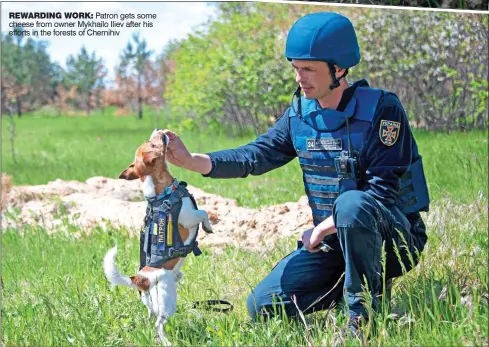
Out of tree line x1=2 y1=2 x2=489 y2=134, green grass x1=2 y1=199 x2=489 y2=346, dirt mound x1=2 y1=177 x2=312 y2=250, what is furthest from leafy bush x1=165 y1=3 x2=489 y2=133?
green grass x1=2 y1=199 x2=489 y2=346

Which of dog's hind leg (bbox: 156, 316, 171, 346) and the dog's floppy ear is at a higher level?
the dog's floppy ear

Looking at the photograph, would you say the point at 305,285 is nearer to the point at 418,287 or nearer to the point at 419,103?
the point at 418,287

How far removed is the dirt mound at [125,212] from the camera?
4.66m

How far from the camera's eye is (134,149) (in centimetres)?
650

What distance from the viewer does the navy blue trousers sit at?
3.02 meters

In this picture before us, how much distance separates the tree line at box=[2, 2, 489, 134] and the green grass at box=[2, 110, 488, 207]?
0.23 meters

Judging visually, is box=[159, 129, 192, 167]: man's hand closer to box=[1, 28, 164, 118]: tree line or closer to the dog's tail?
the dog's tail

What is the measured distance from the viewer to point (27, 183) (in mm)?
7289

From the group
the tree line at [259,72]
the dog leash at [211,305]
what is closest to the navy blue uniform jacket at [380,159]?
the dog leash at [211,305]

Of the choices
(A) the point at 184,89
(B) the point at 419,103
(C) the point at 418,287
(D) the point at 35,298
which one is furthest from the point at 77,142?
(C) the point at 418,287

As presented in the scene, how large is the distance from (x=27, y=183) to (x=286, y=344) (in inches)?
185

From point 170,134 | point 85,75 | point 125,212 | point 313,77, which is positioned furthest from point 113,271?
point 85,75

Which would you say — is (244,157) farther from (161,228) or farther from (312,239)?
(161,228)

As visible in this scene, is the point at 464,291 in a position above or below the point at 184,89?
below
